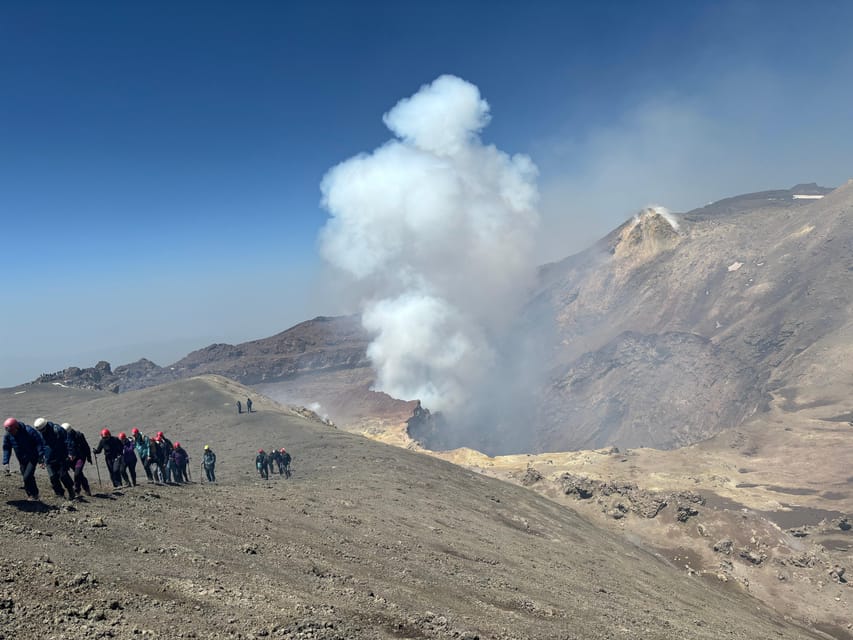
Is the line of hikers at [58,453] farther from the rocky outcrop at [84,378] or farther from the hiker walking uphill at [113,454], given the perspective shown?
the rocky outcrop at [84,378]

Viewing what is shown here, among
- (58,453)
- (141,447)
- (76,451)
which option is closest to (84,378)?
(141,447)

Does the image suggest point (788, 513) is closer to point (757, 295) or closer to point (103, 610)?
point (103, 610)

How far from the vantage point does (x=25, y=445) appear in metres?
10.1

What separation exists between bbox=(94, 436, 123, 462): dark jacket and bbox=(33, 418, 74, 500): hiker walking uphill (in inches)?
103

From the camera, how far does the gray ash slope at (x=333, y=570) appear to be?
7383 millimetres

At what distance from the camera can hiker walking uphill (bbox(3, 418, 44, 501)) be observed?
9.90 metres

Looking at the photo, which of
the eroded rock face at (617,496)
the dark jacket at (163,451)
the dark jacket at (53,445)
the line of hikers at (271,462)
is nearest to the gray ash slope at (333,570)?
the dark jacket at (53,445)

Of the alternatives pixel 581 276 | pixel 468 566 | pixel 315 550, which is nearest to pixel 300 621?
pixel 315 550

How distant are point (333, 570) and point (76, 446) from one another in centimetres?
606

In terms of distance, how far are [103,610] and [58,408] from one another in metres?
51.1

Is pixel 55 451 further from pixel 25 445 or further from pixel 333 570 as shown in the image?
pixel 333 570

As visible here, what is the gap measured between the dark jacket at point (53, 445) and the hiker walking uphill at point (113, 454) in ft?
9.89

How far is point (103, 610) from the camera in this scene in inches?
274

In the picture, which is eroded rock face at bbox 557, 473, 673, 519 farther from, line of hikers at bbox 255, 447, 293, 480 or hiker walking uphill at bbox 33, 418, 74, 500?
hiker walking uphill at bbox 33, 418, 74, 500
